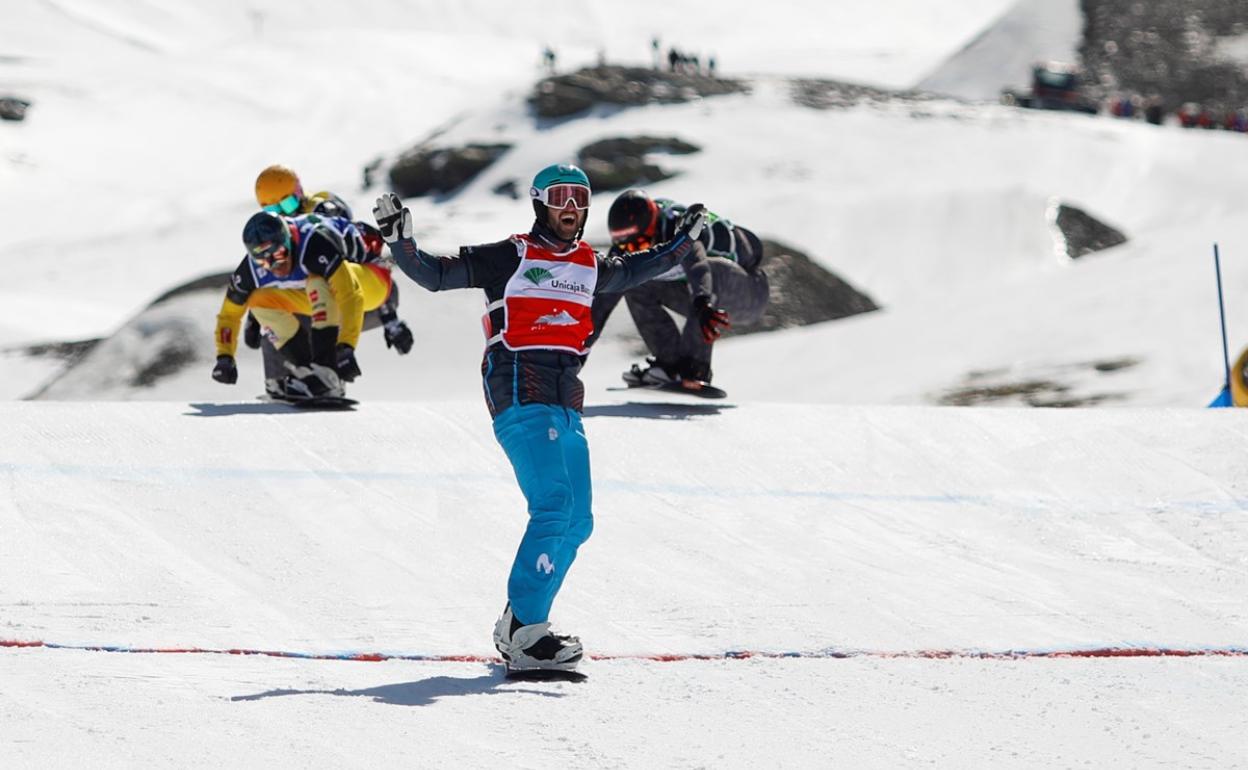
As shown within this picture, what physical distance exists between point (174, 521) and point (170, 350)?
10.2 meters

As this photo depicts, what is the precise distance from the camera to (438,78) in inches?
2923

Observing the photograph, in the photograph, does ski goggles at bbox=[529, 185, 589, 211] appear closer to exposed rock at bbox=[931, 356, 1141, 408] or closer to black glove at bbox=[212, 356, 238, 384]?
black glove at bbox=[212, 356, 238, 384]

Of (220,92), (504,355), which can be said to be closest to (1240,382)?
(504,355)

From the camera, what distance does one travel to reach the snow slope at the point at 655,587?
5137 mm

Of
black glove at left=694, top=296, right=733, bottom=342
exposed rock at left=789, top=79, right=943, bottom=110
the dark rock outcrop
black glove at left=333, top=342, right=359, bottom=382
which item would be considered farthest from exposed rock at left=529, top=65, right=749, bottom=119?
the dark rock outcrop

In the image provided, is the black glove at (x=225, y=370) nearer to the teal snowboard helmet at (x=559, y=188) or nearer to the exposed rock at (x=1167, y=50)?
the teal snowboard helmet at (x=559, y=188)

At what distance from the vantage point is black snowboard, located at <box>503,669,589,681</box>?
5812 millimetres

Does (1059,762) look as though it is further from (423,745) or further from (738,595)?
(738,595)

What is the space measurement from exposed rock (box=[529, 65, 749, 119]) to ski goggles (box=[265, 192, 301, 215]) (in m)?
23.9

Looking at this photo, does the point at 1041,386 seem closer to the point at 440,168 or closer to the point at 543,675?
the point at 543,675

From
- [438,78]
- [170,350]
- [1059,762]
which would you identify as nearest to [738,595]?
[1059,762]

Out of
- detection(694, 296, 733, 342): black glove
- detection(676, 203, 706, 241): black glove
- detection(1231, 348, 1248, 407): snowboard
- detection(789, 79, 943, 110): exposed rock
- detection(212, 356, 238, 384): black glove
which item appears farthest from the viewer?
detection(789, 79, 943, 110): exposed rock

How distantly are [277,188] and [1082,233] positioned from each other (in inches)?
723

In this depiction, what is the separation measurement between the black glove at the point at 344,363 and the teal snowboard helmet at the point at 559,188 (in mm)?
4619
